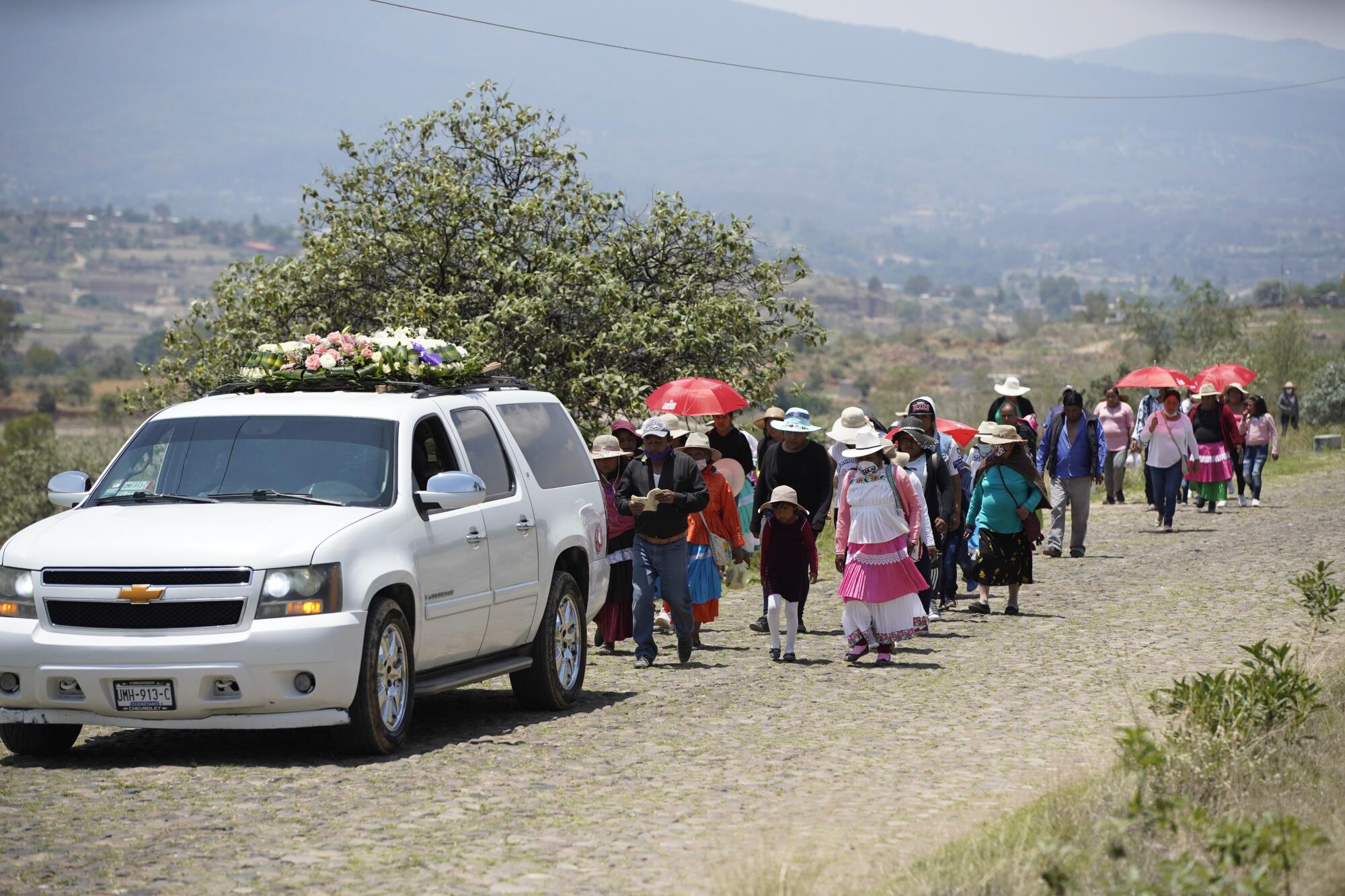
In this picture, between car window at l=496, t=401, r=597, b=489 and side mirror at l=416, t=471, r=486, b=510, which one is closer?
side mirror at l=416, t=471, r=486, b=510

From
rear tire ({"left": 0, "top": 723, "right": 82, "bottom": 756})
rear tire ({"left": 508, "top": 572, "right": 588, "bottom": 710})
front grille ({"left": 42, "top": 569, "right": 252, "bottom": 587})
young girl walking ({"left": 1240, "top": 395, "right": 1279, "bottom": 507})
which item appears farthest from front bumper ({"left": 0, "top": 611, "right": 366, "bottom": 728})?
young girl walking ({"left": 1240, "top": 395, "right": 1279, "bottom": 507})

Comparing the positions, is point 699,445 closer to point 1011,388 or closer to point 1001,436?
point 1001,436

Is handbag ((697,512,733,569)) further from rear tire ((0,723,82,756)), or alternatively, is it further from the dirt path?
rear tire ((0,723,82,756))

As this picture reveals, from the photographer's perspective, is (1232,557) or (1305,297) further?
(1305,297)

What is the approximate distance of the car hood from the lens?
846 centimetres

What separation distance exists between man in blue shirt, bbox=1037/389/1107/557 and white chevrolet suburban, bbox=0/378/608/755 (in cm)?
1108

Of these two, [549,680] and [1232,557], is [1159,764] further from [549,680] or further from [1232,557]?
[1232,557]

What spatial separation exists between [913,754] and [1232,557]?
12.3m

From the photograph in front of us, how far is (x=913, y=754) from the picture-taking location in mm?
9242

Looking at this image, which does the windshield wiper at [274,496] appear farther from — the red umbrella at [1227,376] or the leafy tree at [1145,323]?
the leafy tree at [1145,323]

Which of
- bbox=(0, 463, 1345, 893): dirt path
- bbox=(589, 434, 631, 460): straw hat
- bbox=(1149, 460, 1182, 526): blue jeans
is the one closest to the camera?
bbox=(0, 463, 1345, 893): dirt path

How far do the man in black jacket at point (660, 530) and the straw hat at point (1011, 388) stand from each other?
24.0 feet

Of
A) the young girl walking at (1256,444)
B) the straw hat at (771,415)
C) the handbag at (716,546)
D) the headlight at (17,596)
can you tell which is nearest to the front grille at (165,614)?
the headlight at (17,596)

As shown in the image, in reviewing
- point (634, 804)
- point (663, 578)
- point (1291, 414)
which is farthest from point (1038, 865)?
point (1291, 414)
